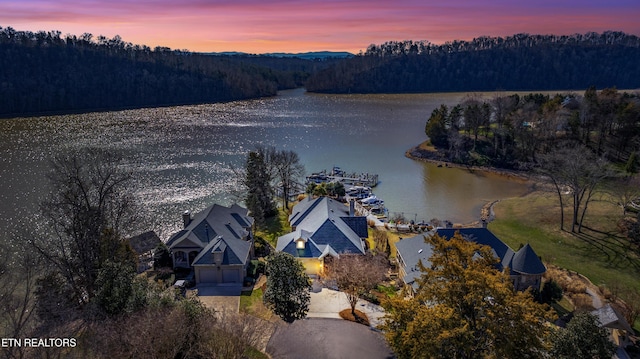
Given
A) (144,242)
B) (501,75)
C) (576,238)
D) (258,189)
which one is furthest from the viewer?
(501,75)

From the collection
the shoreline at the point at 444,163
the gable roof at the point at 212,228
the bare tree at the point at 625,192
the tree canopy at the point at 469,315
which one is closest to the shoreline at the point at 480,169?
the shoreline at the point at 444,163

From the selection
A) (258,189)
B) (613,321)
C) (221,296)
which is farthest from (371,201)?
(613,321)

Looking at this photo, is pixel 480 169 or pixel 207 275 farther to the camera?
pixel 480 169

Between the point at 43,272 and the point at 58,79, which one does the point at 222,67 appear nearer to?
the point at 58,79

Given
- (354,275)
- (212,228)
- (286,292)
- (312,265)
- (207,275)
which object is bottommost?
(312,265)

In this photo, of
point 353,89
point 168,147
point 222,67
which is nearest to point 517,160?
point 168,147

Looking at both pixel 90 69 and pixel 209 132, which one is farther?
pixel 90 69

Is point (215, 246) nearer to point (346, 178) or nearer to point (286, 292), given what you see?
point (286, 292)

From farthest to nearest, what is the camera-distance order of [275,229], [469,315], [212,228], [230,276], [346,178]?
1. [346,178]
2. [275,229]
3. [212,228]
4. [230,276]
5. [469,315]
